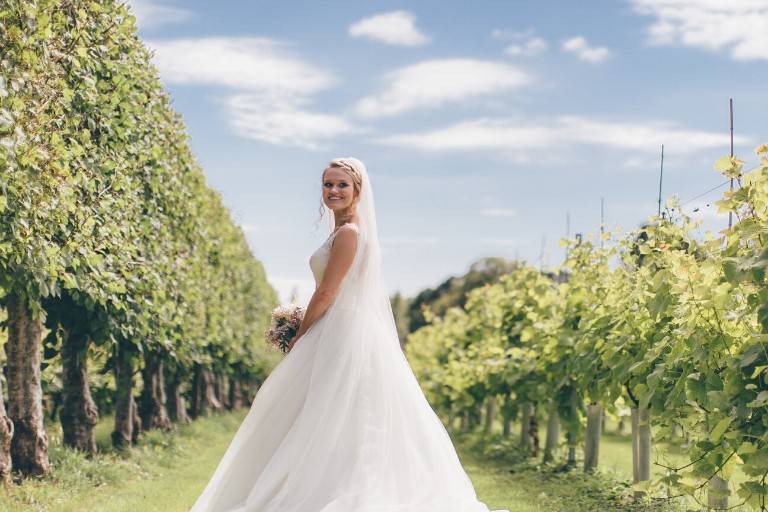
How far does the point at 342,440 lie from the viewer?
6555 mm

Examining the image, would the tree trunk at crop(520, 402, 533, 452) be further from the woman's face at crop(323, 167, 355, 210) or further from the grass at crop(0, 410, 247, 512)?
the woman's face at crop(323, 167, 355, 210)

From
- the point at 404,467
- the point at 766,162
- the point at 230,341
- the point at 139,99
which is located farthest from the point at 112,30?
the point at 230,341

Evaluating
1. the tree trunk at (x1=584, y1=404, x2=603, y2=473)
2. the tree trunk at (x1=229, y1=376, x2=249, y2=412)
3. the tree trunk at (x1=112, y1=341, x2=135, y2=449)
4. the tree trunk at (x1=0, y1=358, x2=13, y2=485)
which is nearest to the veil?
the tree trunk at (x1=0, y1=358, x2=13, y2=485)

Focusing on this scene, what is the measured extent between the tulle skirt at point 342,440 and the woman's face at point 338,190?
2.57 ft

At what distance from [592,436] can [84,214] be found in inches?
302

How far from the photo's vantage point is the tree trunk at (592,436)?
531 inches

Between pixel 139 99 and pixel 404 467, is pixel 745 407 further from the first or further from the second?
pixel 139 99

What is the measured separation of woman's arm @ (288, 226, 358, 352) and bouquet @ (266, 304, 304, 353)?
573mm

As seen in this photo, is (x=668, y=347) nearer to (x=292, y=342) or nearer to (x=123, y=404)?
(x=292, y=342)

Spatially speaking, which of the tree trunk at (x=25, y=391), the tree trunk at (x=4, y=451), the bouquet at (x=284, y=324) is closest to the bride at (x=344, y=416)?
the bouquet at (x=284, y=324)

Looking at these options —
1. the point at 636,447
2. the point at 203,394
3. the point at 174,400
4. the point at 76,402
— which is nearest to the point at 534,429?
the point at 636,447

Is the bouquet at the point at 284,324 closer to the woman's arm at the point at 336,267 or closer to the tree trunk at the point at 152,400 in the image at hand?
the woman's arm at the point at 336,267

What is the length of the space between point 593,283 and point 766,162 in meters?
6.61

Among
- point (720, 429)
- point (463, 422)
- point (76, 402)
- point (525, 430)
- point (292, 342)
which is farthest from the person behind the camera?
point (463, 422)
